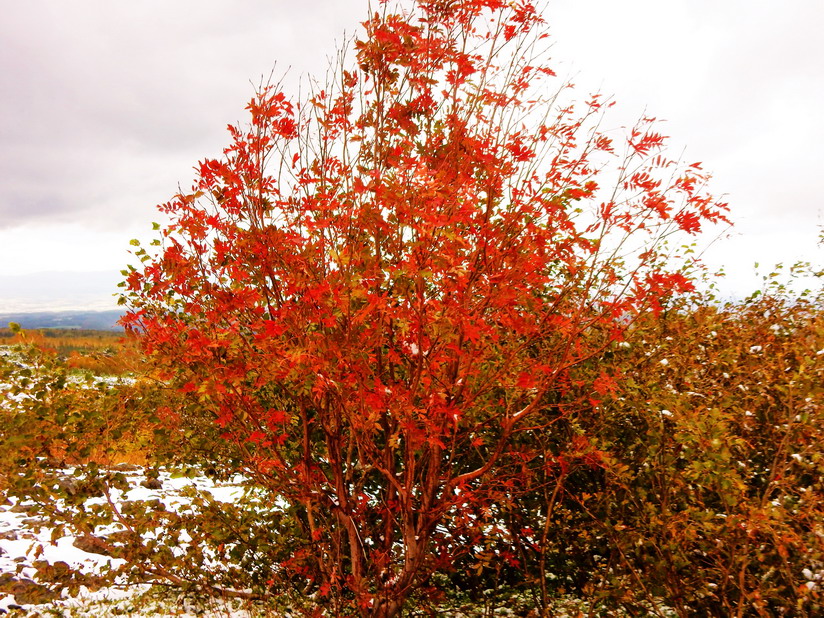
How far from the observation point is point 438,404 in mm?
3189

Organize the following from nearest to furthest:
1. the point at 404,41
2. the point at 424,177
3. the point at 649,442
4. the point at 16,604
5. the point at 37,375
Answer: the point at 424,177 → the point at 404,41 → the point at 37,375 → the point at 649,442 → the point at 16,604

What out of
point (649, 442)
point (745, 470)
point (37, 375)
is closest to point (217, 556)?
point (37, 375)

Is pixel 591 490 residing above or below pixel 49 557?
above

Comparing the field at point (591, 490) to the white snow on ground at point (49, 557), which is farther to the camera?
the white snow on ground at point (49, 557)

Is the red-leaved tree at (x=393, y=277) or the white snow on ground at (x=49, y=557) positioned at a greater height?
the red-leaved tree at (x=393, y=277)

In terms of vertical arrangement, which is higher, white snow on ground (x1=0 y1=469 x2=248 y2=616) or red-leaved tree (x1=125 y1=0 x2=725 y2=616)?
red-leaved tree (x1=125 y1=0 x2=725 y2=616)

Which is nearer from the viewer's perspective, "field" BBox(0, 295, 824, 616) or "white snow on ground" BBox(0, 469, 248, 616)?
"field" BBox(0, 295, 824, 616)

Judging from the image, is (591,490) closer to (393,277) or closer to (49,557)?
(393,277)

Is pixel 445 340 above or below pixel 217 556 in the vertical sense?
above

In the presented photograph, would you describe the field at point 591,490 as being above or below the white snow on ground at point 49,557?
above

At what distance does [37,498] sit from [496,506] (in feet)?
12.7

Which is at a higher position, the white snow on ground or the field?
the field

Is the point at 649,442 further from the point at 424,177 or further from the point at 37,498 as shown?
the point at 37,498

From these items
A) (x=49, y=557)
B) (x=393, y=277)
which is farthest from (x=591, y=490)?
(x=49, y=557)
